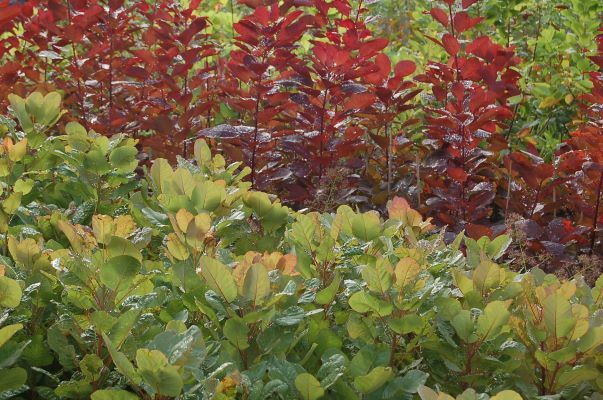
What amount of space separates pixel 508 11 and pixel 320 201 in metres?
2.28

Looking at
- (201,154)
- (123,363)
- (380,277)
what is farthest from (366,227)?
(123,363)

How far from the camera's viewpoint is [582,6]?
15.1 feet

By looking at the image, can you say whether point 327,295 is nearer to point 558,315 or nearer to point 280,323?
point 280,323

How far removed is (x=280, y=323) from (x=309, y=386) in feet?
0.50

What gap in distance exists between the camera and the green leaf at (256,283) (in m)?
1.47

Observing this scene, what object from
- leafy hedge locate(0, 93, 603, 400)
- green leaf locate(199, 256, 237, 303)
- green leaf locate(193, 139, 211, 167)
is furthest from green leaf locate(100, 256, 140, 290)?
green leaf locate(193, 139, 211, 167)

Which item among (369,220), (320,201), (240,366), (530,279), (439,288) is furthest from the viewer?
(320,201)

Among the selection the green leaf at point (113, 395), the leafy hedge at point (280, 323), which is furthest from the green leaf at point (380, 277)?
the green leaf at point (113, 395)

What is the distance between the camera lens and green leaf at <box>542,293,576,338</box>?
1.49m

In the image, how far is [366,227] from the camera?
198 centimetres

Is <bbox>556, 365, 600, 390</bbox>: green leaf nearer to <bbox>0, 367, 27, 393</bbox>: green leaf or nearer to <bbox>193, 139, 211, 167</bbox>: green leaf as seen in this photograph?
<bbox>0, 367, 27, 393</bbox>: green leaf

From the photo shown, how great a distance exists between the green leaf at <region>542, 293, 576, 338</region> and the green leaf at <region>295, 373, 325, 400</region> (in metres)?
0.41

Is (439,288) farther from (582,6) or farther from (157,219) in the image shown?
(582,6)

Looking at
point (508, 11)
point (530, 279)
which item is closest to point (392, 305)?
point (530, 279)
